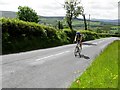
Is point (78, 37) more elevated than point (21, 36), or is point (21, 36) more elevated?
point (78, 37)

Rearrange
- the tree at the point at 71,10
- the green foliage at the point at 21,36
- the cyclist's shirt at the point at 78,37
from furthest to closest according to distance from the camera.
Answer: the tree at the point at 71,10 → the green foliage at the point at 21,36 → the cyclist's shirt at the point at 78,37

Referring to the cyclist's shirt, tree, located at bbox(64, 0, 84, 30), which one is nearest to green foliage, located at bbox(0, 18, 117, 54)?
the cyclist's shirt

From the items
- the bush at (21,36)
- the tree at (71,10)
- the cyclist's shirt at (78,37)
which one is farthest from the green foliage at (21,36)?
the tree at (71,10)

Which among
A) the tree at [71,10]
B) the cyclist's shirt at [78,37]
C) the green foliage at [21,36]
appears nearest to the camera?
the cyclist's shirt at [78,37]

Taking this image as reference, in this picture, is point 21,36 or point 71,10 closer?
point 21,36

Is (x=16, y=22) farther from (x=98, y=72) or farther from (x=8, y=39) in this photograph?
(x=98, y=72)

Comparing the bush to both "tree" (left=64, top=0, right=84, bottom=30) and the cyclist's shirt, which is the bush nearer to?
the cyclist's shirt

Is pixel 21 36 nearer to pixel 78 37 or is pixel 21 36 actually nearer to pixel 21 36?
pixel 21 36

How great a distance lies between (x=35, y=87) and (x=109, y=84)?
2.53 metres

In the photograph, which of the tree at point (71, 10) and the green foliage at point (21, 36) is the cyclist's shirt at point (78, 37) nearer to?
the green foliage at point (21, 36)

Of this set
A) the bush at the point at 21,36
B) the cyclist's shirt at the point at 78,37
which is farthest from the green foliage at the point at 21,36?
the cyclist's shirt at the point at 78,37

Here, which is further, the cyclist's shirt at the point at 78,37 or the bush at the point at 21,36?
the bush at the point at 21,36

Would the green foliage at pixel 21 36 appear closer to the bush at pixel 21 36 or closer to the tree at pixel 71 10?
the bush at pixel 21 36

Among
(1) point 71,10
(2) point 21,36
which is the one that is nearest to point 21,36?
(2) point 21,36
